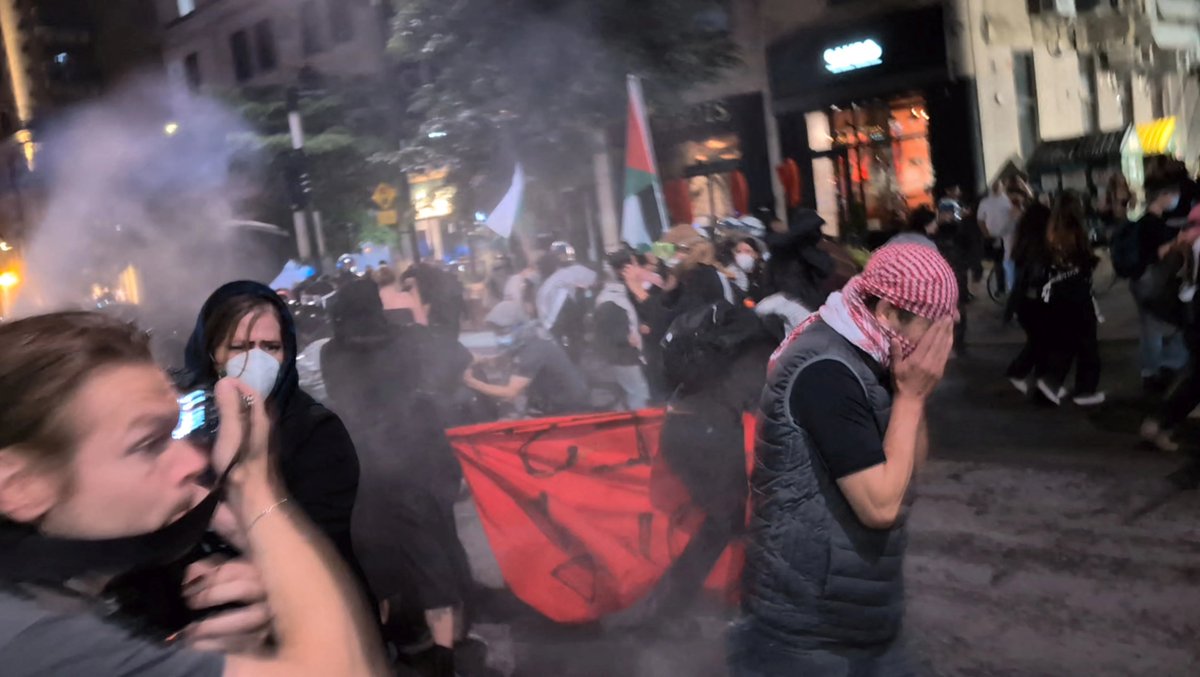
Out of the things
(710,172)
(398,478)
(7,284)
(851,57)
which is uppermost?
(851,57)

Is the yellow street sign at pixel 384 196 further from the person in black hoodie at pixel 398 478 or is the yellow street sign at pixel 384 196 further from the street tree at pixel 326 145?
the person in black hoodie at pixel 398 478

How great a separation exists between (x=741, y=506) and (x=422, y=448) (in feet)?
3.71

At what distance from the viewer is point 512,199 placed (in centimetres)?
514

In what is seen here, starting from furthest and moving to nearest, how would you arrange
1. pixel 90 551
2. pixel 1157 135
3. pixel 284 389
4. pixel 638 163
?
pixel 1157 135, pixel 638 163, pixel 284 389, pixel 90 551

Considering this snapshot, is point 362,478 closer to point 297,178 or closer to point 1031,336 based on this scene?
point 297,178

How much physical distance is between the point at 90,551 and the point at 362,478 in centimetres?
236

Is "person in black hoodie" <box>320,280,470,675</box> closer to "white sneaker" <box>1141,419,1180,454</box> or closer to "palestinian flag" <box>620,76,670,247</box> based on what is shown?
"palestinian flag" <box>620,76,670,247</box>

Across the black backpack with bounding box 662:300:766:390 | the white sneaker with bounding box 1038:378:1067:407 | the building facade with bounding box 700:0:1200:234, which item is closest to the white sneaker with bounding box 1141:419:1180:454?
the white sneaker with bounding box 1038:378:1067:407

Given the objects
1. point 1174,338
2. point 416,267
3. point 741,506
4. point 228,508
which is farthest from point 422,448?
point 1174,338

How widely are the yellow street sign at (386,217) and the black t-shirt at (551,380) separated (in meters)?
1.20

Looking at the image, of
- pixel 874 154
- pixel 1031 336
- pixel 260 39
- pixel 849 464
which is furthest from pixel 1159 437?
pixel 874 154

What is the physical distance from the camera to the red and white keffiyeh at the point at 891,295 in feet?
6.06

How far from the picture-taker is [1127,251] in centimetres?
669

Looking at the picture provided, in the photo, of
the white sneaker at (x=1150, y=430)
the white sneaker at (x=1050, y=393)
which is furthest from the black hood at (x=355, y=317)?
the white sneaker at (x=1050, y=393)
